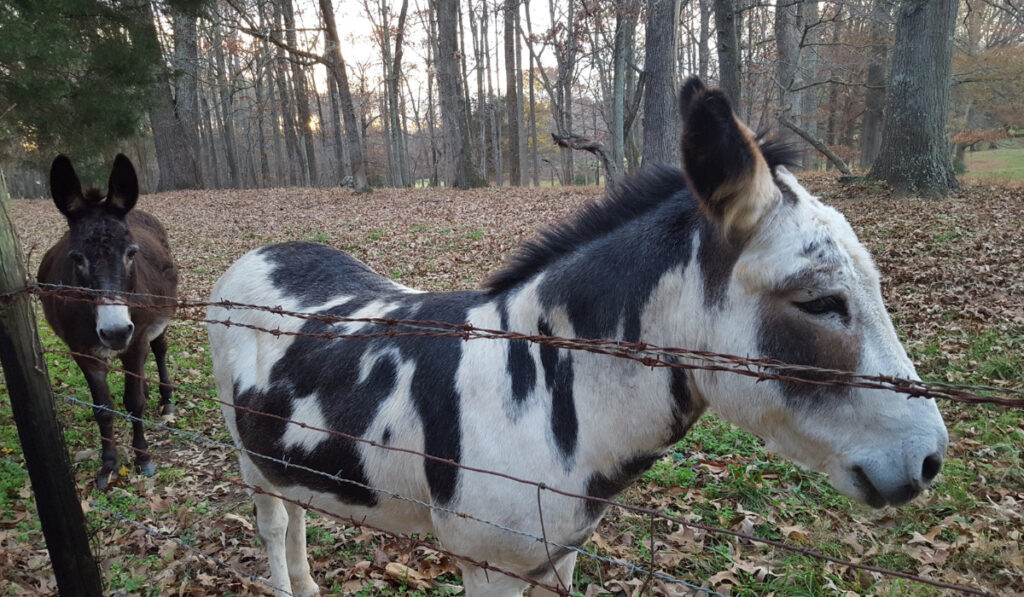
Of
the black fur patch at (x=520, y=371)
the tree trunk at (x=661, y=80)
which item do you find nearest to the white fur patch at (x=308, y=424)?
the black fur patch at (x=520, y=371)

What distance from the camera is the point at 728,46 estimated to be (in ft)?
39.5

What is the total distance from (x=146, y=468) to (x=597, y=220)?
15.4 ft

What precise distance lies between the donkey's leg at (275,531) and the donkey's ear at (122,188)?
292 centimetres

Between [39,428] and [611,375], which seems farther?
[39,428]

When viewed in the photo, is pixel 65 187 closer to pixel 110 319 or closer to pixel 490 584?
pixel 110 319

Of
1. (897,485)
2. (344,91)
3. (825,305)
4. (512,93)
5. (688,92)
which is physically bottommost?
(897,485)

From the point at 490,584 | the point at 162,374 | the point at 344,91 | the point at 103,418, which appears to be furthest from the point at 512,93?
the point at 490,584

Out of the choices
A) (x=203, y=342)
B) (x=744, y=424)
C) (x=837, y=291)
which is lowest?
(x=203, y=342)

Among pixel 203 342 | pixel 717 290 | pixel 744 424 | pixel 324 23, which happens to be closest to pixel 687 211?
pixel 717 290

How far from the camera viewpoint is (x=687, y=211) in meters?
1.85

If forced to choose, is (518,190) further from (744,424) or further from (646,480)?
(744,424)

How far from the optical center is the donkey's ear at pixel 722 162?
1.53 m

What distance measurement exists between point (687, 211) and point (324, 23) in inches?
806

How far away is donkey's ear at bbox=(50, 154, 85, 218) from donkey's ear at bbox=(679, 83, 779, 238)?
3948 millimetres
